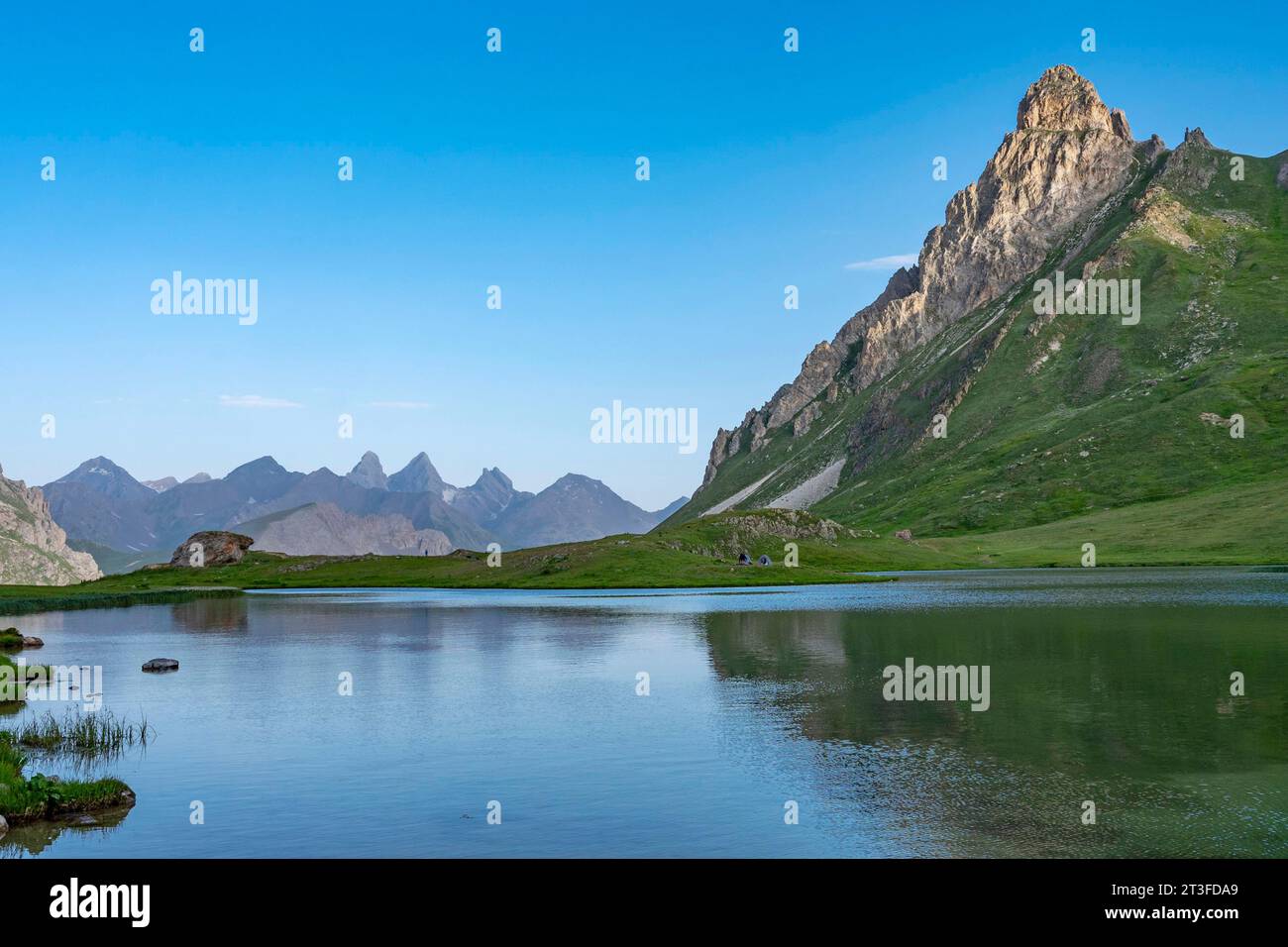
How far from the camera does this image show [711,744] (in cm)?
4134

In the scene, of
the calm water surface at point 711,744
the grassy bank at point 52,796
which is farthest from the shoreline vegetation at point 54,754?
the calm water surface at point 711,744

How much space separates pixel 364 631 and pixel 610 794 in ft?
234

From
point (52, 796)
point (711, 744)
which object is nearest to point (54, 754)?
point (52, 796)

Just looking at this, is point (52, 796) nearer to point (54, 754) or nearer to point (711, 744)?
point (54, 754)

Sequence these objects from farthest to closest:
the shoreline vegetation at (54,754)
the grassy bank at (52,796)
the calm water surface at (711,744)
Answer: the shoreline vegetation at (54,754), the grassy bank at (52,796), the calm water surface at (711,744)

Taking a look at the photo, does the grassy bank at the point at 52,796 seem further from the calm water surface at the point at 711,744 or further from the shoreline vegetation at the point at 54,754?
the calm water surface at the point at 711,744

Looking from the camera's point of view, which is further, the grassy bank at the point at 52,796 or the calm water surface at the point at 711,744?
the grassy bank at the point at 52,796

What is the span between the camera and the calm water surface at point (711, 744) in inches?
1123

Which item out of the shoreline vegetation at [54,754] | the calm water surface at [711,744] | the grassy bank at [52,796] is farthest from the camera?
the shoreline vegetation at [54,754]

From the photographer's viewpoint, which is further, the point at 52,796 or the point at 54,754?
the point at 54,754

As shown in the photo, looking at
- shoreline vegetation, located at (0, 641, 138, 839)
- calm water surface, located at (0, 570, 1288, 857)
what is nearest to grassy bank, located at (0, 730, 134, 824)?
shoreline vegetation, located at (0, 641, 138, 839)

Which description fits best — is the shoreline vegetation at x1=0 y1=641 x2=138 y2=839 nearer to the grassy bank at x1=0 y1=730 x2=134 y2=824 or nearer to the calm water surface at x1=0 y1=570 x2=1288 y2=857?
the grassy bank at x1=0 y1=730 x2=134 y2=824

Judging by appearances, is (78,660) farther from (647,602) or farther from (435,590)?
(435,590)

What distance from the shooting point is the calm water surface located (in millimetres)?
28531
